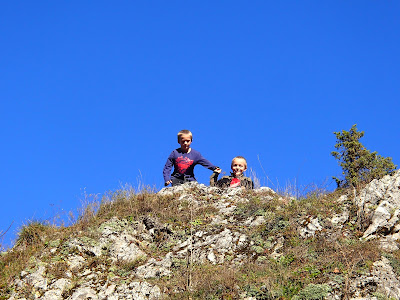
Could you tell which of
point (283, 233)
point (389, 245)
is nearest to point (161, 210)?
point (283, 233)

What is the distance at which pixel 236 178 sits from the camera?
13633 mm

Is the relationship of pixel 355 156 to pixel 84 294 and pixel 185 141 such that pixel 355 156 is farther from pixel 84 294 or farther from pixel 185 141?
pixel 84 294

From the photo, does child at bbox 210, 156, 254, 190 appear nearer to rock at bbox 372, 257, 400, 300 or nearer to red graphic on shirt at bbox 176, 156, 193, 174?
red graphic on shirt at bbox 176, 156, 193, 174

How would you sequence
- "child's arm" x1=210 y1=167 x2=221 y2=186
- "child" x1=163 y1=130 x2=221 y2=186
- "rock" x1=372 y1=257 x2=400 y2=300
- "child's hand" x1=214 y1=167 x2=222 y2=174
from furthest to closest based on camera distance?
"child" x1=163 y1=130 x2=221 y2=186 < "child's arm" x1=210 y1=167 x2=221 y2=186 < "child's hand" x1=214 y1=167 x2=222 y2=174 < "rock" x1=372 y1=257 x2=400 y2=300

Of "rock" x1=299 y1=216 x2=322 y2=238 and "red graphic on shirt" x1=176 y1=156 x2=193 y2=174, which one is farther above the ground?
"red graphic on shirt" x1=176 y1=156 x2=193 y2=174

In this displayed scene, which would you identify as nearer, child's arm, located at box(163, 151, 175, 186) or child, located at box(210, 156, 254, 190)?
child, located at box(210, 156, 254, 190)

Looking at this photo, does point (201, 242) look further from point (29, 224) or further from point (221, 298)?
point (29, 224)

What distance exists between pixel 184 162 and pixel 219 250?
4857 mm

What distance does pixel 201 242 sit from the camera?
394 inches

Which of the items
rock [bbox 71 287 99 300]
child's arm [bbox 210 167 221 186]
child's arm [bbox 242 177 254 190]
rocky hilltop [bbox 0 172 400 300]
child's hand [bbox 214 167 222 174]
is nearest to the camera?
rocky hilltop [bbox 0 172 400 300]

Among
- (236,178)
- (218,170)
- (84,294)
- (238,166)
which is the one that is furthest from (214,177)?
(84,294)

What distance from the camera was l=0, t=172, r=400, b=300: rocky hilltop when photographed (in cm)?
803

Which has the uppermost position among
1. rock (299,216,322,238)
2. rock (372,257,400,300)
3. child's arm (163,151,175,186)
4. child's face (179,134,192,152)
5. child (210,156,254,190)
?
child's face (179,134,192,152)

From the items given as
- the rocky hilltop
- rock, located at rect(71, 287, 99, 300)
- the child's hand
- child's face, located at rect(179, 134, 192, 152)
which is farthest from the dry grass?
child's face, located at rect(179, 134, 192, 152)
